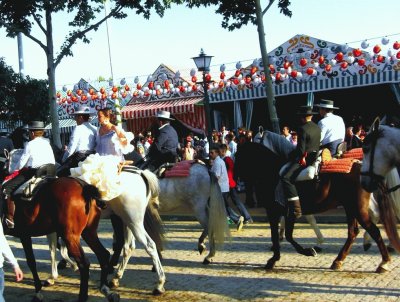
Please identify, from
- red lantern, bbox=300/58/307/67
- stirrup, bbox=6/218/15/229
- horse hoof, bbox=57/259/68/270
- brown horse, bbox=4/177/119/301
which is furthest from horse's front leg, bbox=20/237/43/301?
red lantern, bbox=300/58/307/67

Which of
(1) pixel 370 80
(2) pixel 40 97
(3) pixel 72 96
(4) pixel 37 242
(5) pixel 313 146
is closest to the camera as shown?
(5) pixel 313 146

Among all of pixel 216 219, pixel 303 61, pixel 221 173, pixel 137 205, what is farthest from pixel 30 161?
pixel 303 61

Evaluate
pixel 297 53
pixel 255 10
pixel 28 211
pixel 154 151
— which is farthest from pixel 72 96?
pixel 28 211

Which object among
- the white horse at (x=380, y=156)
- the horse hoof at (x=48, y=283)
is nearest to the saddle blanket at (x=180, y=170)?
the horse hoof at (x=48, y=283)

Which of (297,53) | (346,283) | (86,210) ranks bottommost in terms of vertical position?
(346,283)

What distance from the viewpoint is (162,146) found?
29.7ft

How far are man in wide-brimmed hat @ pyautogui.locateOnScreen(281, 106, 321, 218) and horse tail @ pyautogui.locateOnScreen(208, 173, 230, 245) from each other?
41.4 inches

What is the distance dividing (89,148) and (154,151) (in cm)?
133

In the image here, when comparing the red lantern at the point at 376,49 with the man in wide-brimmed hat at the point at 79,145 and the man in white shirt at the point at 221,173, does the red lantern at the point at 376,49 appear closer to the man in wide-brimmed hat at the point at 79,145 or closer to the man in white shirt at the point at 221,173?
the man in white shirt at the point at 221,173

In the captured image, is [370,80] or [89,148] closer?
[89,148]

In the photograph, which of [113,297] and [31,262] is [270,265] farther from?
[31,262]

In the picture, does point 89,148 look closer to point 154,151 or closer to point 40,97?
point 154,151

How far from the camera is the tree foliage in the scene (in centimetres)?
1447

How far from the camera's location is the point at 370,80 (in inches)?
708
